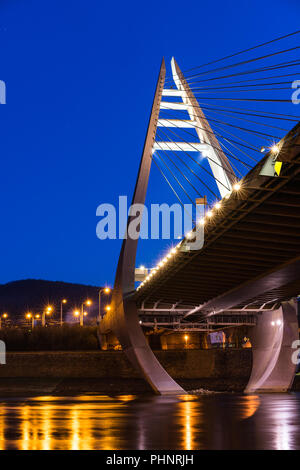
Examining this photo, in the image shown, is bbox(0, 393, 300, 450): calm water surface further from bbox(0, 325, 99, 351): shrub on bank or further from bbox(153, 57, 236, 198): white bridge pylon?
bbox(0, 325, 99, 351): shrub on bank

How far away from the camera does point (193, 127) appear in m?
34.7

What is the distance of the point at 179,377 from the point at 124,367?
537 cm

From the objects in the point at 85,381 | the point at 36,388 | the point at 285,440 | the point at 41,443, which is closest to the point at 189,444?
the point at 285,440

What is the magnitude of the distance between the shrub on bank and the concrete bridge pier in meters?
Result: 49.0

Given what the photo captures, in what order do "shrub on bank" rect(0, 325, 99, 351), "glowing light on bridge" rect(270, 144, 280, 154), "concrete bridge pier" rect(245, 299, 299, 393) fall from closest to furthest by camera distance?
"glowing light on bridge" rect(270, 144, 280, 154) → "concrete bridge pier" rect(245, 299, 299, 393) → "shrub on bank" rect(0, 325, 99, 351)

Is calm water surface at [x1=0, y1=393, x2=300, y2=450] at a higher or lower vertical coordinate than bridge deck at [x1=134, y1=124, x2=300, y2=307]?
lower

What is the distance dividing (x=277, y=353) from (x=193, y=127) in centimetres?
1356

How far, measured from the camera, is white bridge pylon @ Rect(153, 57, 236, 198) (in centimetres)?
3334

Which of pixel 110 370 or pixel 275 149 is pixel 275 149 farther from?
pixel 110 370

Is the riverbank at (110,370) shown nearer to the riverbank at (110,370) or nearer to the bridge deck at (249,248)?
the riverbank at (110,370)

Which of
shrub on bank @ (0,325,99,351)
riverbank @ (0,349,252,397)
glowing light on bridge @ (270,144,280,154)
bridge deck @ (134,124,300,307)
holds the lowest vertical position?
riverbank @ (0,349,252,397)

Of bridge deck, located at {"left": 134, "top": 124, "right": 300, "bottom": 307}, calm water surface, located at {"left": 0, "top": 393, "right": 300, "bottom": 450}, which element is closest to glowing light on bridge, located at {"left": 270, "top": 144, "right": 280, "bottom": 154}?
bridge deck, located at {"left": 134, "top": 124, "right": 300, "bottom": 307}

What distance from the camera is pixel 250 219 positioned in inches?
770

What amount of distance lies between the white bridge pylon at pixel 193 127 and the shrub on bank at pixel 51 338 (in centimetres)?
5363
